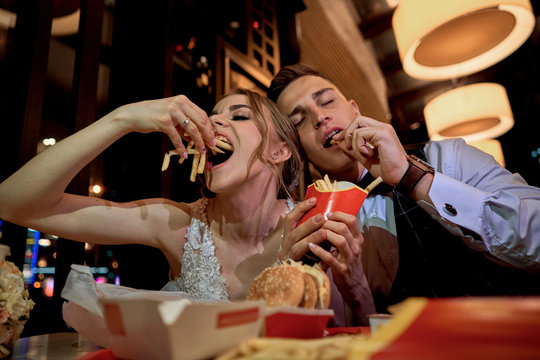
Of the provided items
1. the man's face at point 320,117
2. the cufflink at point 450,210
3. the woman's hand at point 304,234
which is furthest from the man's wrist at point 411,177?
the man's face at point 320,117

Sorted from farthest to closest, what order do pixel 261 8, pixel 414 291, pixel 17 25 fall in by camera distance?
pixel 261 8 → pixel 17 25 → pixel 414 291

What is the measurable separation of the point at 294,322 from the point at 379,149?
3.50ft

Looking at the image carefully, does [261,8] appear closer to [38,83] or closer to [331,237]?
[38,83]

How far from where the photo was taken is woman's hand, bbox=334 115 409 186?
1.60 m

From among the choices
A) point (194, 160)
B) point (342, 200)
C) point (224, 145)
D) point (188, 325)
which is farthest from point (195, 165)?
point (188, 325)

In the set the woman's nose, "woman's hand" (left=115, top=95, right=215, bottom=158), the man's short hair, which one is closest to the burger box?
"woman's hand" (left=115, top=95, right=215, bottom=158)

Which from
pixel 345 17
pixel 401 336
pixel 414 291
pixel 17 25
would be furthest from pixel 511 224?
pixel 345 17

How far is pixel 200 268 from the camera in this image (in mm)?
1872

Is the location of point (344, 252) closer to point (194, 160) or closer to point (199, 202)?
point (194, 160)

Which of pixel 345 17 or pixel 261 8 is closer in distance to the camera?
pixel 261 8

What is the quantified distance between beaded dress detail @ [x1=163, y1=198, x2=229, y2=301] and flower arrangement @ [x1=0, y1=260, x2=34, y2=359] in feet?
2.77

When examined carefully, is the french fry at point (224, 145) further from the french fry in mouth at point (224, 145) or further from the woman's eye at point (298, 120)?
the woman's eye at point (298, 120)

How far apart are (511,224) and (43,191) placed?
1.98 meters

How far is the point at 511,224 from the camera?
1.45 metres
